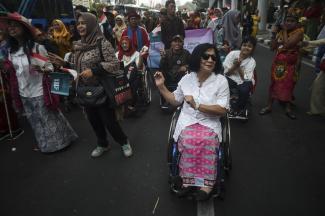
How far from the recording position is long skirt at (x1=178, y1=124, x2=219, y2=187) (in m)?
2.30

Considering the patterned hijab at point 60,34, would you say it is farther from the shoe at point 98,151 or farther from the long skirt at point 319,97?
the long skirt at point 319,97

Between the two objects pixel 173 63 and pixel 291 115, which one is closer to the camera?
pixel 291 115

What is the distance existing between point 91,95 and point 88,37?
62cm

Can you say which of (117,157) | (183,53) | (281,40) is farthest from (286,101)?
(117,157)

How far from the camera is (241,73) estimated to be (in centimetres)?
415

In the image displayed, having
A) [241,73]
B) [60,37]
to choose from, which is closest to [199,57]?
[241,73]

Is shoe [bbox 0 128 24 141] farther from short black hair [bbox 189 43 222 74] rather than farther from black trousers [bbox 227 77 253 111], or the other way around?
black trousers [bbox 227 77 253 111]

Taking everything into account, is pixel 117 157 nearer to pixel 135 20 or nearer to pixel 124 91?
pixel 124 91

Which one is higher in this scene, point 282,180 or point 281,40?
point 281,40

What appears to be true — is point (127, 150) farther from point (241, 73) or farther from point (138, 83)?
point (241, 73)

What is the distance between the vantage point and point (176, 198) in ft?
8.45

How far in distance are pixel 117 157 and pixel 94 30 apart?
1633 mm

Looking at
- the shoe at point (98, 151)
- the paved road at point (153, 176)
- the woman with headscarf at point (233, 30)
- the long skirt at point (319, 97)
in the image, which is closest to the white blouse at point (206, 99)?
the paved road at point (153, 176)

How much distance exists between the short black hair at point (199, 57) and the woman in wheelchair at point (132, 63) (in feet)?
6.85
